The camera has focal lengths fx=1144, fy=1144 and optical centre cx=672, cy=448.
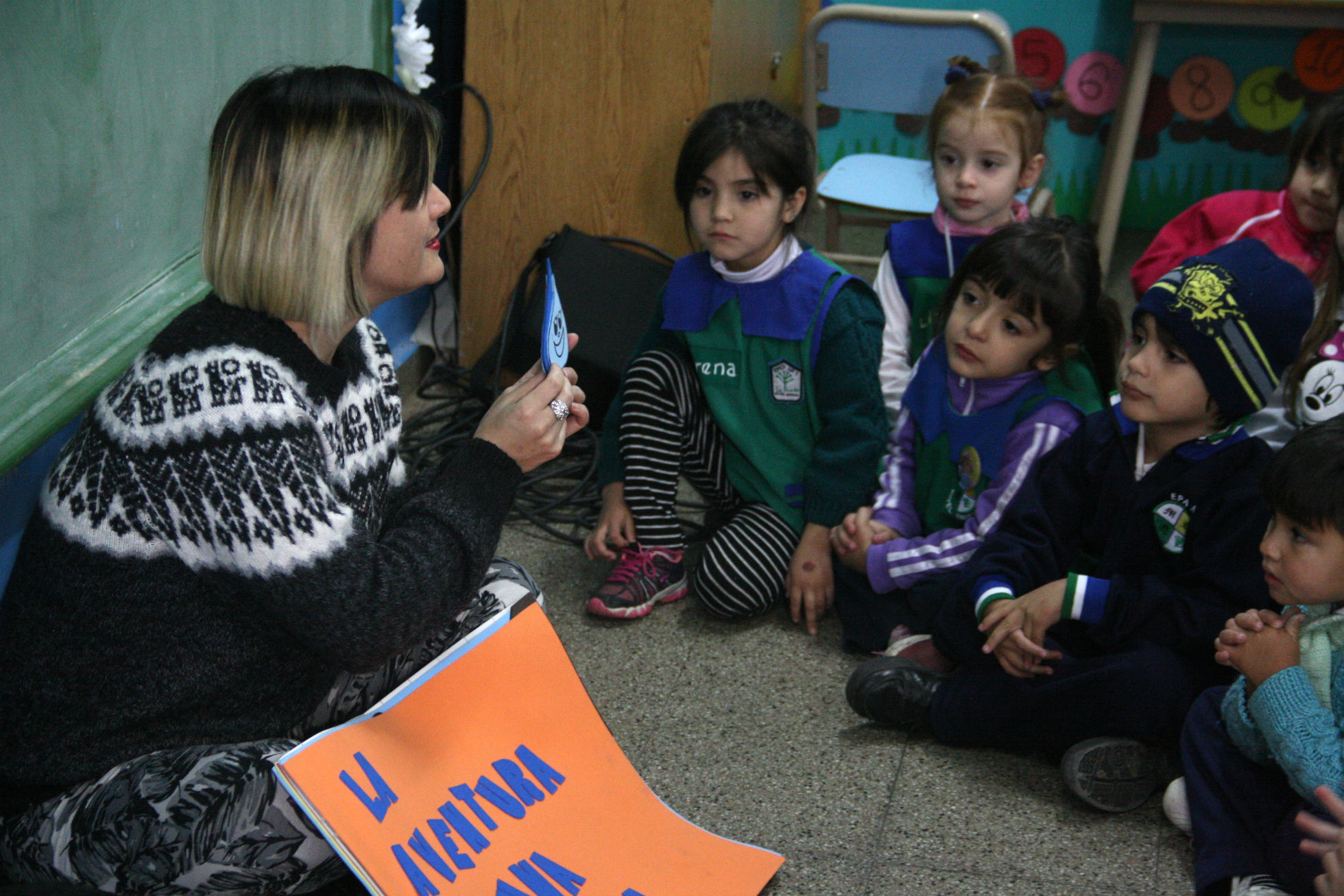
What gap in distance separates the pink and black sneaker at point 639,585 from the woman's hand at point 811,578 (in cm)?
19

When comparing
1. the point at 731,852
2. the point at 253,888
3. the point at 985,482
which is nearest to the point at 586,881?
the point at 731,852

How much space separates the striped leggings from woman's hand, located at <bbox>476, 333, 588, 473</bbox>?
62cm

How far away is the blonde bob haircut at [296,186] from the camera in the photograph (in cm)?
103

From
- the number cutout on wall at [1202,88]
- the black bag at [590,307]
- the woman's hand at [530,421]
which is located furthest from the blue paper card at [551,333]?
the number cutout on wall at [1202,88]

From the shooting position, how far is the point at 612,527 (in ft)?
6.21

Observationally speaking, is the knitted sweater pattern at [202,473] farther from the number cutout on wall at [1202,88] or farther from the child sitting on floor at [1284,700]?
the number cutout on wall at [1202,88]

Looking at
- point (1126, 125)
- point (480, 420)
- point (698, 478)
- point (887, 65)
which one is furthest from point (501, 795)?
point (1126, 125)

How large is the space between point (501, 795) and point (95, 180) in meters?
0.83

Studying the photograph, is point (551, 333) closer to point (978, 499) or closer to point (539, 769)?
point (539, 769)

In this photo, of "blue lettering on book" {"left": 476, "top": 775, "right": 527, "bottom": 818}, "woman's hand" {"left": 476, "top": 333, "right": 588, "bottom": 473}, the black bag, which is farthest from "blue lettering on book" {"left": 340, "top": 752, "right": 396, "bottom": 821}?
the black bag

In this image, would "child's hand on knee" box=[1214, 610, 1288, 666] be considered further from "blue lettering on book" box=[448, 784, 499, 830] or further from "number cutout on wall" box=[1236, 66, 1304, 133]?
"number cutout on wall" box=[1236, 66, 1304, 133]

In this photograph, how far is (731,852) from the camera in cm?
124

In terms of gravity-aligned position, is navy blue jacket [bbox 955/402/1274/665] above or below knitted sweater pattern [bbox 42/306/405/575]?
below

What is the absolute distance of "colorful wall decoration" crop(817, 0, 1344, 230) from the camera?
12.2 ft
